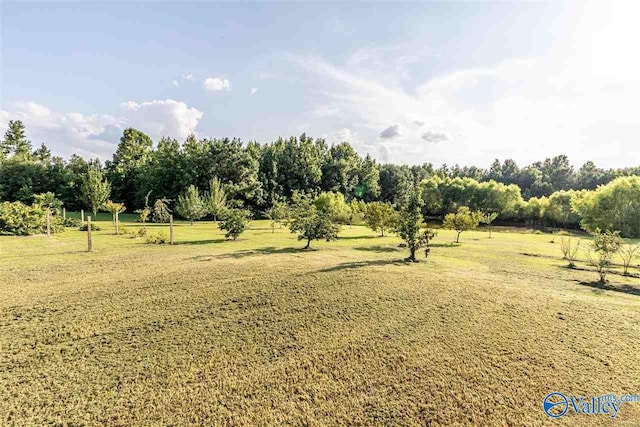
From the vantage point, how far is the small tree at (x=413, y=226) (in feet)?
52.6

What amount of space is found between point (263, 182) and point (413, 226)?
41.5m

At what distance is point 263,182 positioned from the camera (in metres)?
54.2

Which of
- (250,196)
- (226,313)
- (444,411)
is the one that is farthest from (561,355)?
(250,196)

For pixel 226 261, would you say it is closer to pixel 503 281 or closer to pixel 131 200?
pixel 503 281

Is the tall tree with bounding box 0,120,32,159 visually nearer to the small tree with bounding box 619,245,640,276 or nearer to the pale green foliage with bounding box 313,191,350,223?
the pale green foliage with bounding box 313,191,350,223

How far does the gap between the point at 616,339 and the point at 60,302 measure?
14.2 meters

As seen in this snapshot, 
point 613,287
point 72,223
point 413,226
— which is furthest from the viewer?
point 72,223

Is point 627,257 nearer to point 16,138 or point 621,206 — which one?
point 621,206

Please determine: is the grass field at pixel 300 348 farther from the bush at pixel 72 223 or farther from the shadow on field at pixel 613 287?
the bush at pixel 72 223

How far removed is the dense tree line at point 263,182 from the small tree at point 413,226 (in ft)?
40.2

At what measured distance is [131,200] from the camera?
49594mm

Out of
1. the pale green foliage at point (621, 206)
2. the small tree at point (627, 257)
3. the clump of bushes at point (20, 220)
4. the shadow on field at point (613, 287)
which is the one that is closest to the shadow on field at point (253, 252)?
the shadow on field at point (613, 287)

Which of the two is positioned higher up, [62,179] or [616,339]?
[62,179]

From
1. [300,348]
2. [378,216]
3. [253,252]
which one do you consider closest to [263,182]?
[378,216]
